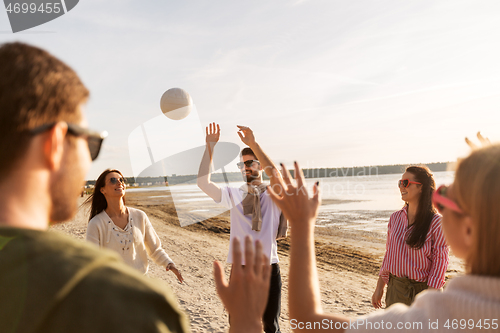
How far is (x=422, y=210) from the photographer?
163 inches

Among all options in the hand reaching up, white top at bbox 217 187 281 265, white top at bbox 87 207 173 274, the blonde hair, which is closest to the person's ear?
the hand reaching up

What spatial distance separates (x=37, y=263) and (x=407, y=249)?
4.12 metres

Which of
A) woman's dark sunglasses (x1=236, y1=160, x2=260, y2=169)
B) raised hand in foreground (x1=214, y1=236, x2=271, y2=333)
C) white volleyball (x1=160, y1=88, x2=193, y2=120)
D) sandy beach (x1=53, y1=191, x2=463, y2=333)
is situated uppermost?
white volleyball (x1=160, y1=88, x2=193, y2=120)

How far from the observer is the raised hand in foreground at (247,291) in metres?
1.25

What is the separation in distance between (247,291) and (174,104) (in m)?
6.44

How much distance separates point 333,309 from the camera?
650 cm

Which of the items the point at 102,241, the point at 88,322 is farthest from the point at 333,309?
the point at 88,322

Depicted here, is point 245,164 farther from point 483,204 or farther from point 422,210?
point 483,204

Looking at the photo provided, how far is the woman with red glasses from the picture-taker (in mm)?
3852

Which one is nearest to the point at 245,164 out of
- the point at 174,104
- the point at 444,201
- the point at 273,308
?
the point at 273,308

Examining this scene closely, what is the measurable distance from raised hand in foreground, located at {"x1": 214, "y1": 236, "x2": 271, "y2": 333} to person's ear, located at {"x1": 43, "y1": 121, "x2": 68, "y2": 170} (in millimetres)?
698

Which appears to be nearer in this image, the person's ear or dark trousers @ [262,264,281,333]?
the person's ear

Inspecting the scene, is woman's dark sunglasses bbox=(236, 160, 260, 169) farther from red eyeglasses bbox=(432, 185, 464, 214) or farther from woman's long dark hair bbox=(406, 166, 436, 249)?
red eyeglasses bbox=(432, 185, 464, 214)

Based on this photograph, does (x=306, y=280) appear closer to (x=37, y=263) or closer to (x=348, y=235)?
(x=37, y=263)
